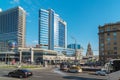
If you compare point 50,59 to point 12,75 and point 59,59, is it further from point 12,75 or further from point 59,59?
point 12,75

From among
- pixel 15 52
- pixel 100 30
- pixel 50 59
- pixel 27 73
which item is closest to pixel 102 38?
pixel 100 30

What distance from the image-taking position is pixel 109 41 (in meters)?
131

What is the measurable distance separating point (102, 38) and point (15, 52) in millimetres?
77001

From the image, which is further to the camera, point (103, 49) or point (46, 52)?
point (46, 52)

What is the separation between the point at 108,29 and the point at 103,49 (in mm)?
11672

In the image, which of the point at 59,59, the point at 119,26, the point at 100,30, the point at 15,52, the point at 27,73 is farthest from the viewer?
the point at 59,59

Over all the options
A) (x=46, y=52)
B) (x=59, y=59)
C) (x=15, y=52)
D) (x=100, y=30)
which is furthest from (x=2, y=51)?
(x=100, y=30)

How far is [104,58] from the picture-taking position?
5089 inches

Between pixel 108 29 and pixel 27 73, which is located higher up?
pixel 108 29

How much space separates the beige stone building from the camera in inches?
4998

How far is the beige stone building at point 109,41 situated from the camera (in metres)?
127

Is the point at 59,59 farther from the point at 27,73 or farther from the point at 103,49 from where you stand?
the point at 27,73

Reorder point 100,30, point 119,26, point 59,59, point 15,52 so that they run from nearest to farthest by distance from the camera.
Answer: point 119,26
point 100,30
point 15,52
point 59,59

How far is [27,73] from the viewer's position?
4153 cm
